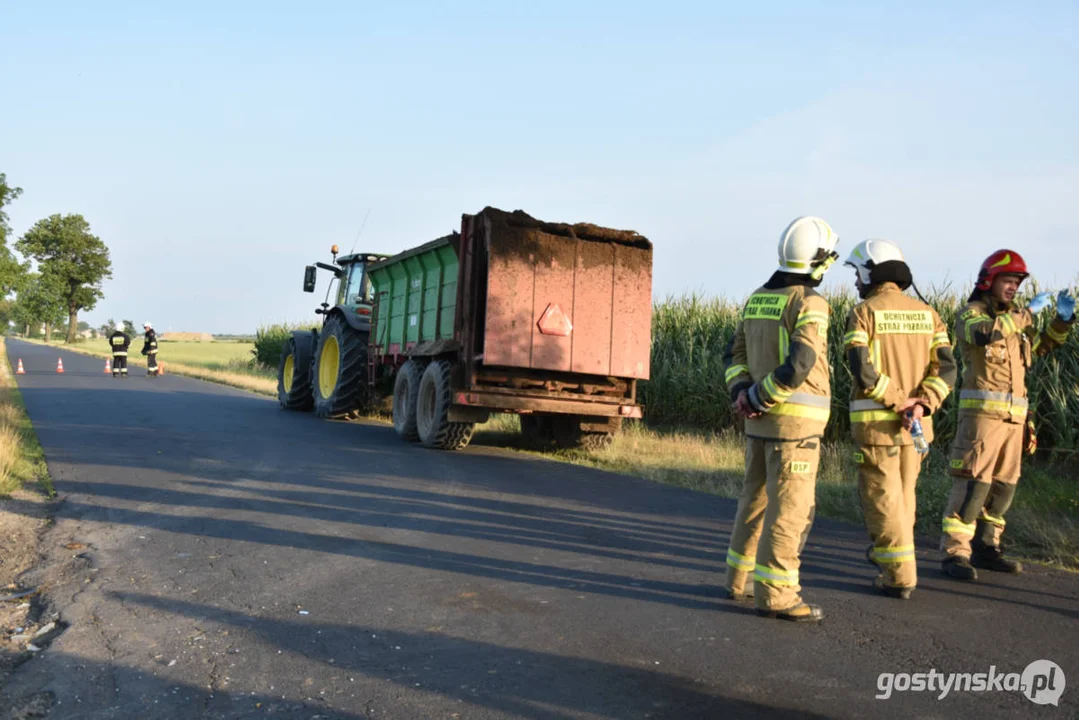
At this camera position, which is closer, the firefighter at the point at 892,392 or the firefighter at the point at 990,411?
the firefighter at the point at 892,392

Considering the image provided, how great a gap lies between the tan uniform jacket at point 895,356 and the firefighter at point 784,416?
0.41m

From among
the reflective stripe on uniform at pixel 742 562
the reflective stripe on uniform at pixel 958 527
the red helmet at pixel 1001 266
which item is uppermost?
the red helmet at pixel 1001 266

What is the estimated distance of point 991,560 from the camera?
20.1 ft

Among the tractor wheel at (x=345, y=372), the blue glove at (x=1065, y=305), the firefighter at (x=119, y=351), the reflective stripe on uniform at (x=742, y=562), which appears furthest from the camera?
the firefighter at (x=119, y=351)

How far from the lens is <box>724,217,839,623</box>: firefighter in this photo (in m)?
4.91

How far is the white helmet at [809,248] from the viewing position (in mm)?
5102

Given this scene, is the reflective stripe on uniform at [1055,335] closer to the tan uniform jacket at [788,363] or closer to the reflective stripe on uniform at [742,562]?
the tan uniform jacket at [788,363]

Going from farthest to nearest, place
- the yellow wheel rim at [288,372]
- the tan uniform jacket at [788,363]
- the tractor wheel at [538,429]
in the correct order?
the yellow wheel rim at [288,372]
the tractor wheel at [538,429]
the tan uniform jacket at [788,363]

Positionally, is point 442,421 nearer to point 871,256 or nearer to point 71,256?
point 871,256

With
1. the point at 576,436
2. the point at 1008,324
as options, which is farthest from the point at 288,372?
the point at 1008,324

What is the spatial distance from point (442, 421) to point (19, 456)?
4.70m

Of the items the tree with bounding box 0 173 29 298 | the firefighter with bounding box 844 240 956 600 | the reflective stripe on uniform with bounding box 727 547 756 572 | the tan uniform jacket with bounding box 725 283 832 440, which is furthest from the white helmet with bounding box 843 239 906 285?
the tree with bounding box 0 173 29 298

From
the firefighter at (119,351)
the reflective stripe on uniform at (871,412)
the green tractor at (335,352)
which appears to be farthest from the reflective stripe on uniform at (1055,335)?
the firefighter at (119,351)

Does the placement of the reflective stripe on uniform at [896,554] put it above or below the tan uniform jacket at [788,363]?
below
